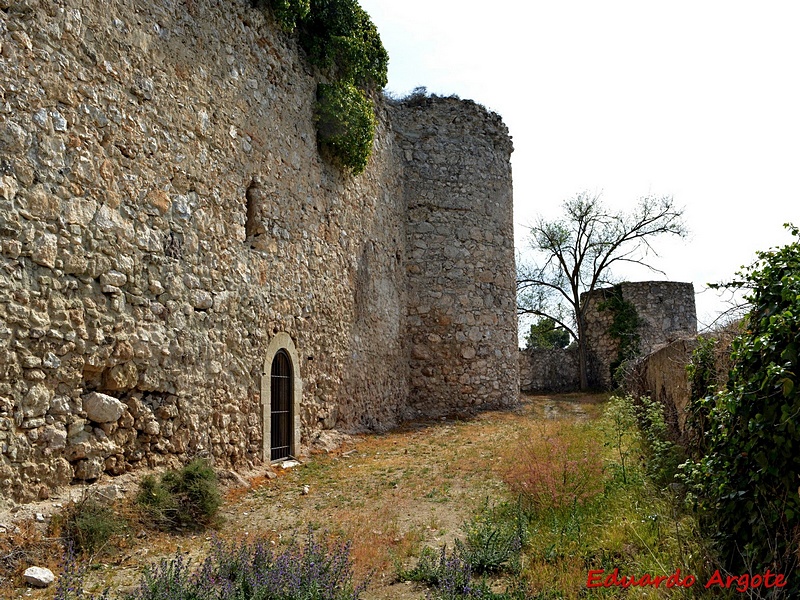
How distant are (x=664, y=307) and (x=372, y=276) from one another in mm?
13976

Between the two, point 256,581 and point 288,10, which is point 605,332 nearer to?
point 288,10

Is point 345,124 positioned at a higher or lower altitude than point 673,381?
A: higher

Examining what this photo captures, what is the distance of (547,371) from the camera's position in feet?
80.1

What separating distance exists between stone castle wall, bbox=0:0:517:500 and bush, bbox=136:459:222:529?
36cm

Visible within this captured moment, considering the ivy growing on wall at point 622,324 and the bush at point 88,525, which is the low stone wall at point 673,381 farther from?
the ivy growing on wall at point 622,324

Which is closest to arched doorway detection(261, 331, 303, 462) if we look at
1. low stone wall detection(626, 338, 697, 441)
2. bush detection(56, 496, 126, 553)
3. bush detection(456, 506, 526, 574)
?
bush detection(56, 496, 126, 553)

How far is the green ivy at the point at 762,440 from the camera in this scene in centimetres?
334

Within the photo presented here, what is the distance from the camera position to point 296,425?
9.64 metres

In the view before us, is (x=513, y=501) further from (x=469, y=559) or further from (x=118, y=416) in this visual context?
(x=118, y=416)

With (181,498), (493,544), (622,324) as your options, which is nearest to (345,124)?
(181,498)

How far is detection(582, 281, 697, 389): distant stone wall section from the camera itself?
2295cm

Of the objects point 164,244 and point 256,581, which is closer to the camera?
point 256,581

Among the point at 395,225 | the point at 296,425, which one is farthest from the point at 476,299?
the point at 296,425

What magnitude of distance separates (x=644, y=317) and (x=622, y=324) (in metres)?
Result: 0.83
